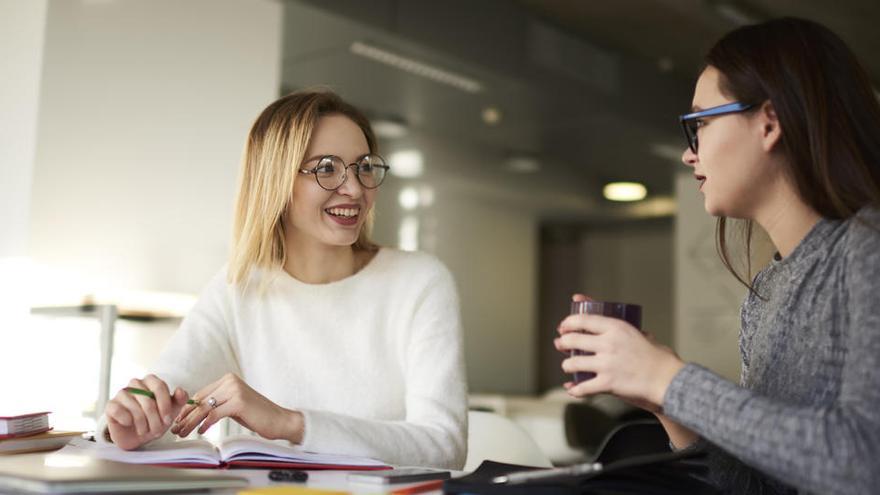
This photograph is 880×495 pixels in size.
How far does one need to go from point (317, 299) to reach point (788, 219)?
1154 millimetres

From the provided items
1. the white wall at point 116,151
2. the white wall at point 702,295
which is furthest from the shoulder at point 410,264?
the white wall at point 702,295

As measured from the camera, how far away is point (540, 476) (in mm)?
1135

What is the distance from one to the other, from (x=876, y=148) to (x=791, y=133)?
0.12 m

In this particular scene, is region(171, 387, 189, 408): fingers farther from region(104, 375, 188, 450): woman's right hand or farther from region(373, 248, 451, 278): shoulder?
region(373, 248, 451, 278): shoulder

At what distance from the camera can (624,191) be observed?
1004 centimetres

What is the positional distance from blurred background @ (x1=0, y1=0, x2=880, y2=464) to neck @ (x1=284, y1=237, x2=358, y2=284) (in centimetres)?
138

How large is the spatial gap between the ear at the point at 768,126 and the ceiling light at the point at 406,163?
7.03m

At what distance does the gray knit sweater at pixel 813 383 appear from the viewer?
1020 mm

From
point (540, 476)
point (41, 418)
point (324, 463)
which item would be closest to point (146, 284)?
point (41, 418)

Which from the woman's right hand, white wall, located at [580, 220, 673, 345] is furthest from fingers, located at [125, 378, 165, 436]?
white wall, located at [580, 220, 673, 345]

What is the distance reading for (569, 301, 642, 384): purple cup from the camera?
4.06 feet

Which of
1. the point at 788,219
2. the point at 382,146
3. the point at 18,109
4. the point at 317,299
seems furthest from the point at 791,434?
the point at 382,146

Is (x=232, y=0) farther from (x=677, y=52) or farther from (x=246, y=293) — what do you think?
(x=677, y=52)

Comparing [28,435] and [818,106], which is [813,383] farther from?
[28,435]
